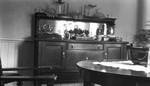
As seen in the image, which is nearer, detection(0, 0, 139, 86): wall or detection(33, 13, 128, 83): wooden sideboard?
detection(33, 13, 128, 83): wooden sideboard

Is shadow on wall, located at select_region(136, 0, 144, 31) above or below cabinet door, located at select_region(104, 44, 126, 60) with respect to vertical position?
above

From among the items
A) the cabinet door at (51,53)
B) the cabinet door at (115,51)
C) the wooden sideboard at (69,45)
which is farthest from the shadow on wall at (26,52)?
the cabinet door at (115,51)

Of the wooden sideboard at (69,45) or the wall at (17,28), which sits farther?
the wall at (17,28)

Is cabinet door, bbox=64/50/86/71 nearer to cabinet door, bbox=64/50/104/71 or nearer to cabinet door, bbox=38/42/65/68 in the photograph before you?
cabinet door, bbox=64/50/104/71

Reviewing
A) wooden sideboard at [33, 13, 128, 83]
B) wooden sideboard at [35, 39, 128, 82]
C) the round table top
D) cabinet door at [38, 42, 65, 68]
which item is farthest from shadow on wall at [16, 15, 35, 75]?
the round table top

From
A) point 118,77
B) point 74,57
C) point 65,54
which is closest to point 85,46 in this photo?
point 74,57

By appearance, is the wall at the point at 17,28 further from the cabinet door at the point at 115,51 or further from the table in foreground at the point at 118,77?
the table in foreground at the point at 118,77

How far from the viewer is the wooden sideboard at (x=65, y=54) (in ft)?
13.2

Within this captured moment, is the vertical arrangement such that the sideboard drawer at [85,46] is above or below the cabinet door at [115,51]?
above

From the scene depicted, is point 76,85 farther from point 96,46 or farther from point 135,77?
point 135,77

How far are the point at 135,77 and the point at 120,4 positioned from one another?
3.74 m

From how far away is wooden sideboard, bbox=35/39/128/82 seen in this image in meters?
4.01

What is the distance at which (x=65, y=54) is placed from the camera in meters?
4.14

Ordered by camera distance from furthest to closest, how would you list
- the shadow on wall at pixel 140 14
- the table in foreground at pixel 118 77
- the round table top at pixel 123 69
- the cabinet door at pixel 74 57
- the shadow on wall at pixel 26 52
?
the shadow on wall at pixel 140 14 → the shadow on wall at pixel 26 52 → the cabinet door at pixel 74 57 → the round table top at pixel 123 69 → the table in foreground at pixel 118 77
